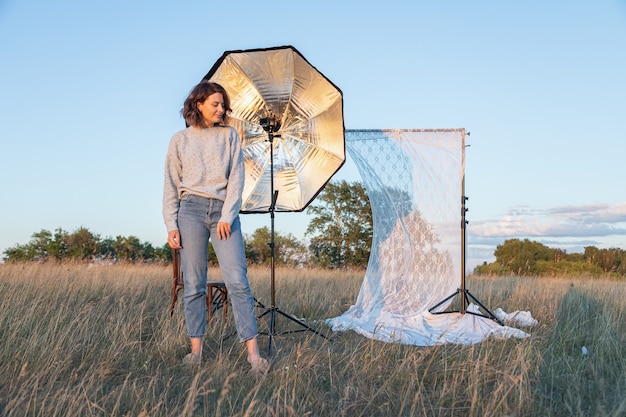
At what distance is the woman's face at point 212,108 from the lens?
306cm

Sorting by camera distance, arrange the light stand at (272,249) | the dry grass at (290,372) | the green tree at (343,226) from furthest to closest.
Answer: the green tree at (343,226), the light stand at (272,249), the dry grass at (290,372)

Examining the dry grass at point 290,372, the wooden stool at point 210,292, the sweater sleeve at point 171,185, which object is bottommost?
the dry grass at point 290,372

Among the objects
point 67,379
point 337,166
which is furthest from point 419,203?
point 67,379

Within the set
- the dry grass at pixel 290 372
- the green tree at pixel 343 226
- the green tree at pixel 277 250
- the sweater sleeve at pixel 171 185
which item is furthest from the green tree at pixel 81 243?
the sweater sleeve at pixel 171 185

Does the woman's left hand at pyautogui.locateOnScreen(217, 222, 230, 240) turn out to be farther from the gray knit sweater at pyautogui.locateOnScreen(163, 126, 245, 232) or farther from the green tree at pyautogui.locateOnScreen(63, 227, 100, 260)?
the green tree at pyautogui.locateOnScreen(63, 227, 100, 260)

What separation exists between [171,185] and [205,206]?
258 mm

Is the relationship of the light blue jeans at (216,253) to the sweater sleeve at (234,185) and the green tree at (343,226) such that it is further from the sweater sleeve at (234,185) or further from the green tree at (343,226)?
the green tree at (343,226)

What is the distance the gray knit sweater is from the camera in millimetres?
3016

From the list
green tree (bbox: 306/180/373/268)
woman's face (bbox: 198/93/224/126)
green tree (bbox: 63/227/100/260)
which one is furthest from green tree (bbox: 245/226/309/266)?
woman's face (bbox: 198/93/224/126)

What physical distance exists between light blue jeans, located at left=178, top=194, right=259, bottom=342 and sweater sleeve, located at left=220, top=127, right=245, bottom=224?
9 cm

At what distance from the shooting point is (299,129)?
14.5ft

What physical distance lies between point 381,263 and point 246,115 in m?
1.98

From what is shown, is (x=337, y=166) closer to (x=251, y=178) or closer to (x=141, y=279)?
(x=251, y=178)

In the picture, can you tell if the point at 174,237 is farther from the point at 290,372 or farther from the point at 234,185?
the point at 290,372
